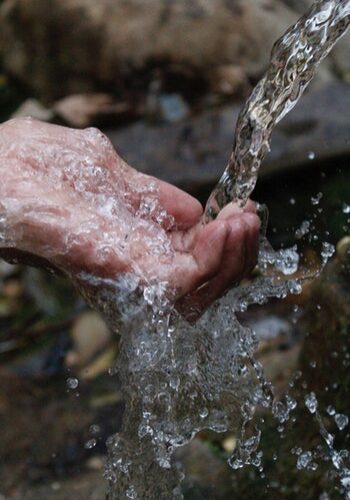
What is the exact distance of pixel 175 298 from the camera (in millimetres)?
1826

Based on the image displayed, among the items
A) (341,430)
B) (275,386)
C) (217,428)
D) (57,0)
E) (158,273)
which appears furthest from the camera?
(57,0)

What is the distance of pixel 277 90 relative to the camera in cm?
216

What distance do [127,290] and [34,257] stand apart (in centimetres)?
20

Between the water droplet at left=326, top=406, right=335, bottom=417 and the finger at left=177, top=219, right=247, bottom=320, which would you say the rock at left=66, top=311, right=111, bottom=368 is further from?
the finger at left=177, top=219, right=247, bottom=320

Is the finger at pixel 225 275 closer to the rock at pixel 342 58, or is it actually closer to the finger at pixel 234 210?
the finger at pixel 234 210

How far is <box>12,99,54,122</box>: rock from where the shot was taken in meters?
5.01

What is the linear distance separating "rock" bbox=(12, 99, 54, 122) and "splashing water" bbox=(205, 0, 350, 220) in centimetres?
284

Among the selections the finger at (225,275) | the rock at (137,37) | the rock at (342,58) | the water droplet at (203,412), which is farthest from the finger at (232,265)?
the rock at (342,58)

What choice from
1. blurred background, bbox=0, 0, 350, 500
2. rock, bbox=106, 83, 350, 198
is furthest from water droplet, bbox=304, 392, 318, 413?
rock, bbox=106, 83, 350, 198

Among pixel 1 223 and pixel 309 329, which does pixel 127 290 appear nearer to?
pixel 1 223

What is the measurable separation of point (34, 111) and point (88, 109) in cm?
47

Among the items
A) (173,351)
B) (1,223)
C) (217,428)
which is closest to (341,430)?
(217,428)

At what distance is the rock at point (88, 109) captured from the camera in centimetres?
479

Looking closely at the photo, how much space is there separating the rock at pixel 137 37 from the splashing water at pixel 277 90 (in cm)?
270
